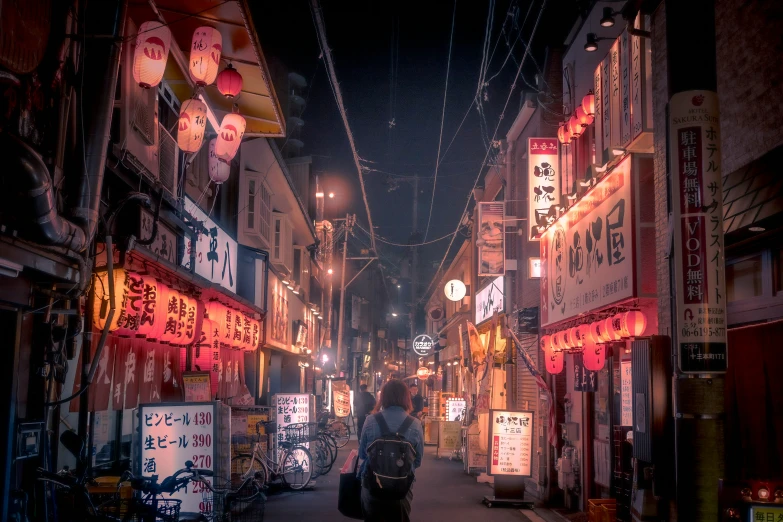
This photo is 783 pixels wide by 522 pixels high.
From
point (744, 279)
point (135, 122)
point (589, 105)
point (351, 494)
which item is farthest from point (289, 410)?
point (744, 279)

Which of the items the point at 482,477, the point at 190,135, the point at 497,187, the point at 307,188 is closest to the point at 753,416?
the point at 190,135

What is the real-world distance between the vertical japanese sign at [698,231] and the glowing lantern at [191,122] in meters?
8.10

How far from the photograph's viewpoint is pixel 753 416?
325 inches

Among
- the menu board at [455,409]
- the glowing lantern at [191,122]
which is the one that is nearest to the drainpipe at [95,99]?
the glowing lantern at [191,122]

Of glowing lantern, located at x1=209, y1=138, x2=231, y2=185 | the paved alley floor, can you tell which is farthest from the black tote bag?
glowing lantern, located at x1=209, y1=138, x2=231, y2=185

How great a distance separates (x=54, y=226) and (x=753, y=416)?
27.3 feet

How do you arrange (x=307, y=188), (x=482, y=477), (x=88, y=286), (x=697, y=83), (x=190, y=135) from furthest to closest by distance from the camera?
1. (x=307, y=188)
2. (x=482, y=477)
3. (x=190, y=135)
4. (x=88, y=286)
5. (x=697, y=83)

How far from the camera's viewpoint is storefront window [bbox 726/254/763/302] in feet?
27.0

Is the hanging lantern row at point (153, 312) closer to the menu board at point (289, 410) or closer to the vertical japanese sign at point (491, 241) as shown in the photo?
the menu board at point (289, 410)

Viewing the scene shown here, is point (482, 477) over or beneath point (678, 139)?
beneath

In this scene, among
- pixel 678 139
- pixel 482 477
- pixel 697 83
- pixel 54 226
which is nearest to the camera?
pixel 697 83

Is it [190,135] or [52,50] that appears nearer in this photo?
[52,50]

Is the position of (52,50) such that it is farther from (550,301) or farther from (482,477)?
(482,477)

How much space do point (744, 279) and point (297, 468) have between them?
1151 centimetres
